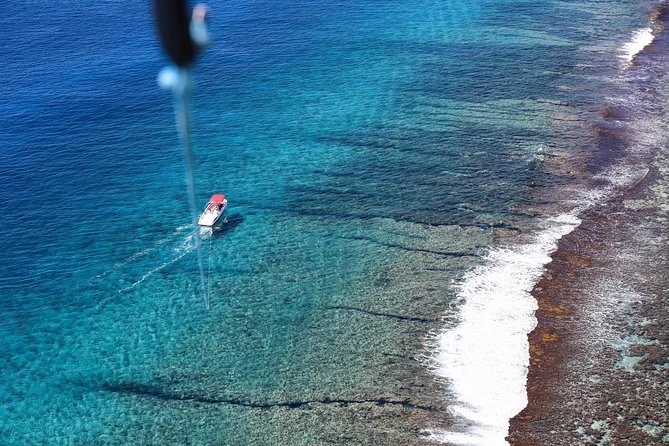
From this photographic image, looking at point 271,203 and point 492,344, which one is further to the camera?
point 271,203

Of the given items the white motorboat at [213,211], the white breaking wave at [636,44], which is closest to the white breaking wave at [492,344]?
the white motorboat at [213,211]

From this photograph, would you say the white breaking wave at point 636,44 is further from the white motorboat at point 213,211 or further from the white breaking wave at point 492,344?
the white motorboat at point 213,211

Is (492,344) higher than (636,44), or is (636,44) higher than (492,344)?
(636,44)

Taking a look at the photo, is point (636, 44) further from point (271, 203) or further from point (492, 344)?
point (492, 344)

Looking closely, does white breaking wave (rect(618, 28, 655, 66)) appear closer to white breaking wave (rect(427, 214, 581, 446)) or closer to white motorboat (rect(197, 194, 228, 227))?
white breaking wave (rect(427, 214, 581, 446))

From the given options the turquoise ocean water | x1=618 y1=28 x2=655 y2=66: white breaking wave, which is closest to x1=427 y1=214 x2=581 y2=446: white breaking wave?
the turquoise ocean water

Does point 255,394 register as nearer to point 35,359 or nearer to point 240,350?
point 240,350

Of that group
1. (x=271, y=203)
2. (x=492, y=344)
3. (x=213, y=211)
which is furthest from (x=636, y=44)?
(x=492, y=344)
